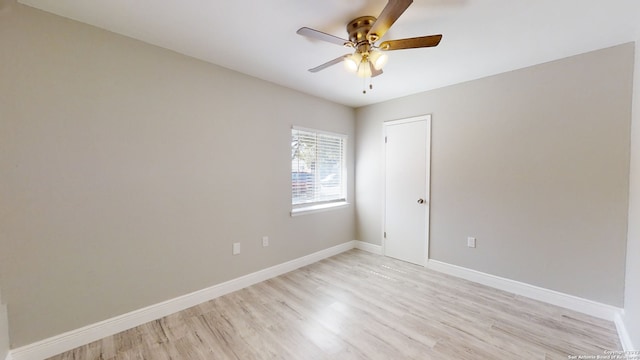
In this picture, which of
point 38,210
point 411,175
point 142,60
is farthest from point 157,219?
point 411,175

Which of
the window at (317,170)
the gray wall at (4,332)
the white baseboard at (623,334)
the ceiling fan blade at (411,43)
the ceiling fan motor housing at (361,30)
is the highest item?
the ceiling fan motor housing at (361,30)

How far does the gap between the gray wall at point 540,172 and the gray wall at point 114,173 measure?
2.41 m

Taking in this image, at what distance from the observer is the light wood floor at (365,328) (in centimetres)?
180

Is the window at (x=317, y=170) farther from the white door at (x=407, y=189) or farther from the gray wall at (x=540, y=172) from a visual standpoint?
the gray wall at (x=540, y=172)

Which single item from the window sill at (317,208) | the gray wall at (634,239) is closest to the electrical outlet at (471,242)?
the gray wall at (634,239)

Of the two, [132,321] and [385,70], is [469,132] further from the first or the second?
[132,321]

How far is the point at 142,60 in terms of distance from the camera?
211 cm

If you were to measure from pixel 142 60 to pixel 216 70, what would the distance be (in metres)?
0.65

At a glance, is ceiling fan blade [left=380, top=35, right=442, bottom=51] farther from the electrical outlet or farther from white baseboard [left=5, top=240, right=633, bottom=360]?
white baseboard [left=5, top=240, right=633, bottom=360]

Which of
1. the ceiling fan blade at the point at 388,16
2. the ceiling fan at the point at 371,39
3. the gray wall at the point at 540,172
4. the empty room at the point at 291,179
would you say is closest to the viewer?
the ceiling fan blade at the point at 388,16

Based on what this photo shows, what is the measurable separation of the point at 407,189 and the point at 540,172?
1.47 m

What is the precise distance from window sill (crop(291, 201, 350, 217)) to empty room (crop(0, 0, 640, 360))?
0.18 metres

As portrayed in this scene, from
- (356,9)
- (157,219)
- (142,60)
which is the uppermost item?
(356,9)

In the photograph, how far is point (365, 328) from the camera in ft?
6.82
